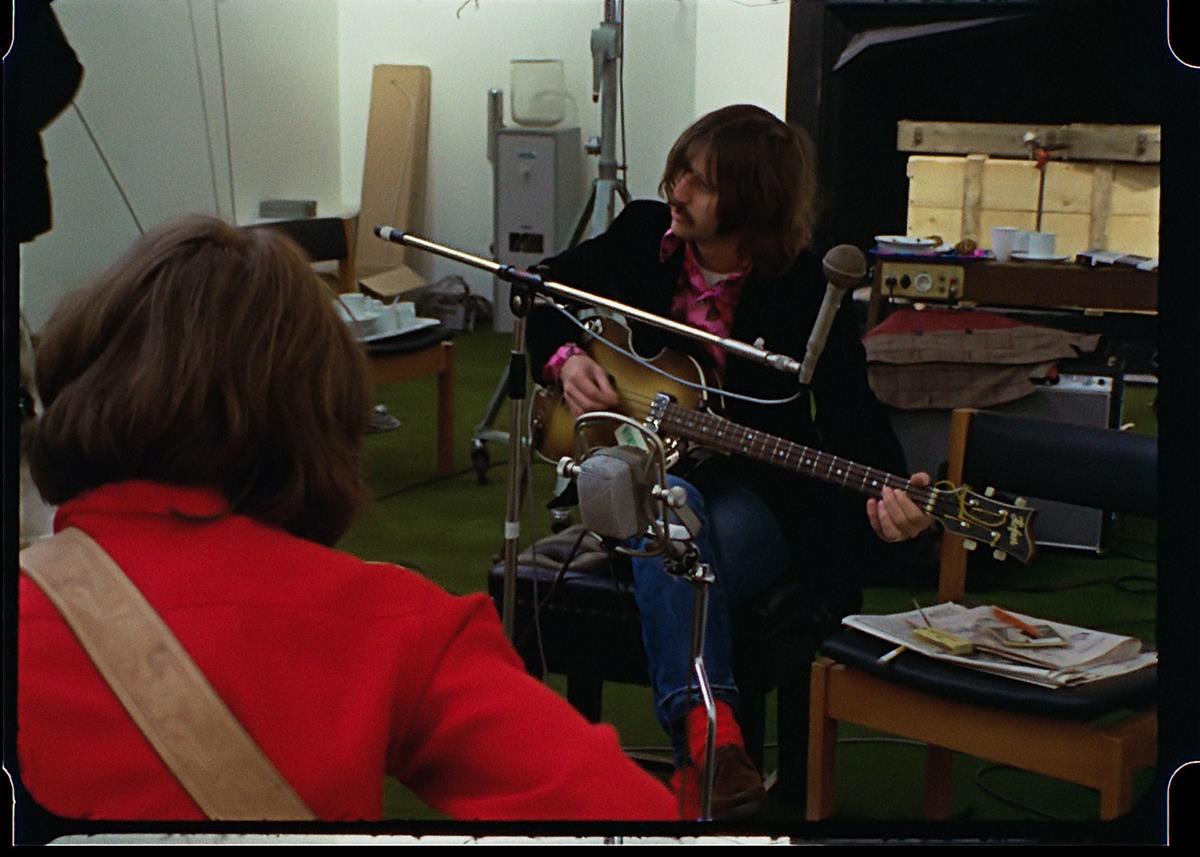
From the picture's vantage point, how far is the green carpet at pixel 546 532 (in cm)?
225

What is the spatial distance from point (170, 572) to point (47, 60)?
43.6 inches

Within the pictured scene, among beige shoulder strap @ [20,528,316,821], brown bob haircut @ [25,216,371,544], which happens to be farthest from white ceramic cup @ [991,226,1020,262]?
beige shoulder strap @ [20,528,316,821]

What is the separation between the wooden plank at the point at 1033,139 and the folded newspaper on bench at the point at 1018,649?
2.40ft

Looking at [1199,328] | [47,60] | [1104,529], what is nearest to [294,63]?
[47,60]

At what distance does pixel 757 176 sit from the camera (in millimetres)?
2279

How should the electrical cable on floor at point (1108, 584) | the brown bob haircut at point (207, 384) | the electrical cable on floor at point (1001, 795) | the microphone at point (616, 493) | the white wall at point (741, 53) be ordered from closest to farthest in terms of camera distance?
the brown bob haircut at point (207, 384) < the microphone at point (616, 493) < the white wall at point (741, 53) < the electrical cable on floor at point (1001, 795) < the electrical cable on floor at point (1108, 584)

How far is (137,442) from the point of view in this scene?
1345 millimetres

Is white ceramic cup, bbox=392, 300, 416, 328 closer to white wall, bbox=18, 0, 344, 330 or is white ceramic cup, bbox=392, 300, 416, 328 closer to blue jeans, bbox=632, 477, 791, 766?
white wall, bbox=18, 0, 344, 330

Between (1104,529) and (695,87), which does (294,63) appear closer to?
(695,87)

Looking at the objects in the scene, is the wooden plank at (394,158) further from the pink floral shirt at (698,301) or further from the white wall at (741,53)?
the white wall at (741,53)

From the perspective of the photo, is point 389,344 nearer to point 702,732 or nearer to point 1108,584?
point 702,732

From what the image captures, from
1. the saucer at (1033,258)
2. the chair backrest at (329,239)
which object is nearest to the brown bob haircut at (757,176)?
the saucer at (1033,258)

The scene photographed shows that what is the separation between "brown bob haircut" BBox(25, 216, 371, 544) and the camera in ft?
4.44

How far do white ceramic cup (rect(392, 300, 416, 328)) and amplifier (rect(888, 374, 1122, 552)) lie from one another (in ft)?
2.41
